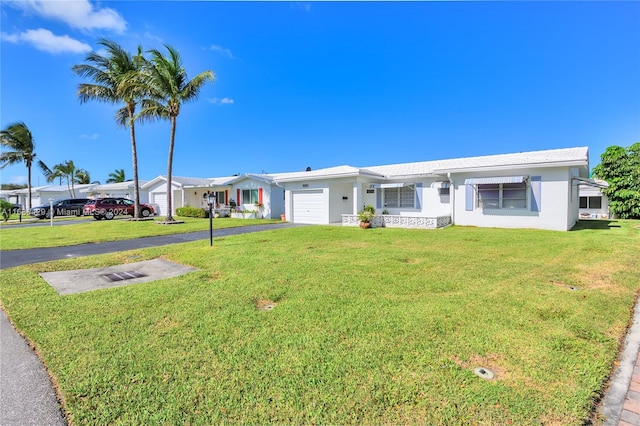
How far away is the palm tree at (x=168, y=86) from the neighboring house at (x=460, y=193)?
8254mm

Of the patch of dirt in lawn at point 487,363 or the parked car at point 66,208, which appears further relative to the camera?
the parked car at point 66,208

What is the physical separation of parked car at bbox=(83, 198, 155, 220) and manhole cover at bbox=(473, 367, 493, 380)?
26942mm

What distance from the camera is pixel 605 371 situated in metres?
2.68

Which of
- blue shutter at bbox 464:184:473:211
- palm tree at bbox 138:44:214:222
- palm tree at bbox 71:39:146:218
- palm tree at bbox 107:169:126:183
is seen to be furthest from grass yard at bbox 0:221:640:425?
palm tree at bbox 107:169:126:183

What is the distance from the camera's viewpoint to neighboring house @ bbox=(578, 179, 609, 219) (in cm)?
2330

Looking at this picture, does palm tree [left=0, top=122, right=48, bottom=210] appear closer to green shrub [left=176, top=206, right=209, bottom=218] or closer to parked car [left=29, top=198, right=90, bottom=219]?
parked car [left=29, top=198, right=90, bottom=219]

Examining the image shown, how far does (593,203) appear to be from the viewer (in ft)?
79.6

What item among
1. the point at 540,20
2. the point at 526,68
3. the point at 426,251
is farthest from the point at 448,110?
the point at 426,251

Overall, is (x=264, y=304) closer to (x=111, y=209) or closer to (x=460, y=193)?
(x=460, y=193)

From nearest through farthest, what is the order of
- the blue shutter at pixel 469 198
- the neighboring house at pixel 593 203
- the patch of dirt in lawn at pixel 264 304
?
the patch of dirt in lawn at pixel 264 304 → the blue shutter at pixel 469 198 → the neighboring house at pixel 593 203

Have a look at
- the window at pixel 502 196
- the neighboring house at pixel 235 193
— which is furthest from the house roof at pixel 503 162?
the neighboring house at pixel 235 193

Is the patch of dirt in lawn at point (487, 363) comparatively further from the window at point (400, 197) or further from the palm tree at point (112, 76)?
the palm tree at point (112, 76)

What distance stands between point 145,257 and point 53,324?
15.6ft

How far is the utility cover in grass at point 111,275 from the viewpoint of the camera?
5.48m
